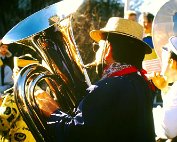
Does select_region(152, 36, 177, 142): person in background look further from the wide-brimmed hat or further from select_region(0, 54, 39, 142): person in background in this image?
select_region(0, 54, 39, 142): person in background

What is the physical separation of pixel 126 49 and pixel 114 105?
419 mm

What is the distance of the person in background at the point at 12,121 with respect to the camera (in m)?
3.61

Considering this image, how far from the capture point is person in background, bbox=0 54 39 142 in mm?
3607

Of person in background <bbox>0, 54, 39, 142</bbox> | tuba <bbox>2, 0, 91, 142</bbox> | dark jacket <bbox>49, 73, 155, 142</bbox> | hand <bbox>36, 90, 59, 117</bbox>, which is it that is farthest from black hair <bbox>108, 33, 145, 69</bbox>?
person in background <bbox>0, 54, 39, 142</bbox>

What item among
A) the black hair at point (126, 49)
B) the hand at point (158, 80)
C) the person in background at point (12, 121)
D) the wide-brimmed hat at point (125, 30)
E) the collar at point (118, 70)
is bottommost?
the person in background at point (12, 121)

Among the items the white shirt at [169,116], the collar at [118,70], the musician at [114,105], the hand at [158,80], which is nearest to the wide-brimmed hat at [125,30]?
the musician at [114,105]

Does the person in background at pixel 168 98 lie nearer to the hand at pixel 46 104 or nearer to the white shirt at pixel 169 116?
the white shirt at pixel 169 116

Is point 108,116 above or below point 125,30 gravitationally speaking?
below

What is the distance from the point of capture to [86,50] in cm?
1354

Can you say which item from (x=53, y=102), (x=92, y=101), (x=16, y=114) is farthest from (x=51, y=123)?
(x=16, y=114)

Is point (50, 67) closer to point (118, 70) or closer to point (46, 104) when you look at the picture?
point (46, 104)

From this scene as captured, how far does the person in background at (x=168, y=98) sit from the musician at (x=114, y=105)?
0.47m

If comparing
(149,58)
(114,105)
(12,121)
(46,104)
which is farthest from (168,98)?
(149,58)

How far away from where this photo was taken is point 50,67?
3.08m
